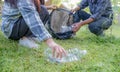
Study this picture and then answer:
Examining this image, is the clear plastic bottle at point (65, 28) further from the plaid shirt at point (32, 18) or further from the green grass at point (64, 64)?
the plaid shirt at point (32, 18)

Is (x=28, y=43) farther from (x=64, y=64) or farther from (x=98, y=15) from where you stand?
(x=98, y=15)

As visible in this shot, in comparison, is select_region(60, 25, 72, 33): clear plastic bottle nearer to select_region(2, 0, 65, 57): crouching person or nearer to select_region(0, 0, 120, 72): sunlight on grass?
select_region(0, 0, 120, 72): sunlight on grass

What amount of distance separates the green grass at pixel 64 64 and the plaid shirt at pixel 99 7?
41cm

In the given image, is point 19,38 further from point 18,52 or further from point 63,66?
point 63,66

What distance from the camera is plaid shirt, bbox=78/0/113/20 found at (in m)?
3.78

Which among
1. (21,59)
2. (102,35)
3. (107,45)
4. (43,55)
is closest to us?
(21,59)

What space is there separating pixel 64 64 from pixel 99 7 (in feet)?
4.83

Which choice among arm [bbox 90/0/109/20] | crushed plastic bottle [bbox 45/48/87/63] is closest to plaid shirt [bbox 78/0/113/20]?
arm [bbox 90/0/109/20]

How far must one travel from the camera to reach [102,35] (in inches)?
159

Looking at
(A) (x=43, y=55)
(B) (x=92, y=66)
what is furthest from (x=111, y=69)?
(A) (x=43, y=55)

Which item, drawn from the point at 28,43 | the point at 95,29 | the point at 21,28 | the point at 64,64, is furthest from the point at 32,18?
the point at 95,29

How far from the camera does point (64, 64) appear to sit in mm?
2531

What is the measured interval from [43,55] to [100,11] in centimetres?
131

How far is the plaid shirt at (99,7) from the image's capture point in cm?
378
